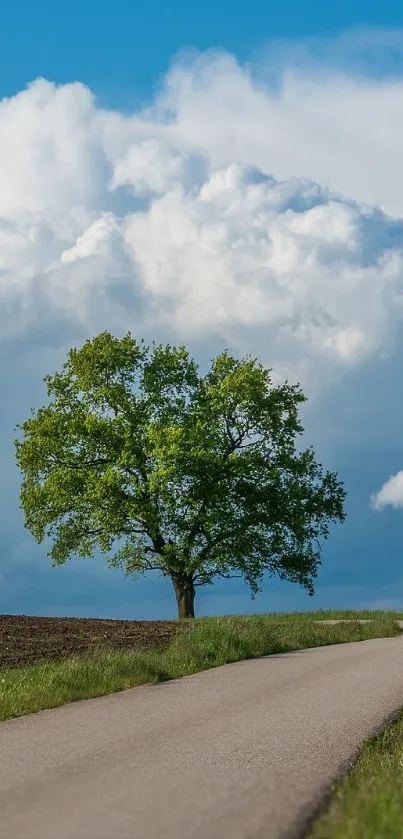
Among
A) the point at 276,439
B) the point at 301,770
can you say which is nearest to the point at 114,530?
the point at 276,439

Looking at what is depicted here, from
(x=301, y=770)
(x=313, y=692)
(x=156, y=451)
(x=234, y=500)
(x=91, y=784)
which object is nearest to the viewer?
(x=91, y=784)

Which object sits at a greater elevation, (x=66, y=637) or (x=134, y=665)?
(x=66, y=637)

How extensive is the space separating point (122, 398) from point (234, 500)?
657 centimetres

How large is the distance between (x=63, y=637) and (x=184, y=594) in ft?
55.7

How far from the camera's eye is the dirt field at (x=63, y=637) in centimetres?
2188

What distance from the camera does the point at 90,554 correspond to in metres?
43.0

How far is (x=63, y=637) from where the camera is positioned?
2595cm

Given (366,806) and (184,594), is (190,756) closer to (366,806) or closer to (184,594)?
(366,806)

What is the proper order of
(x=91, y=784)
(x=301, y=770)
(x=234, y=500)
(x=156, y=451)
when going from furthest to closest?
1. (x=234, y=500)
2. (x=156, y=451)
3. (x=301, y=770)
4. (x=91, y=784)

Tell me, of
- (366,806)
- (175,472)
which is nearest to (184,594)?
(175,472)

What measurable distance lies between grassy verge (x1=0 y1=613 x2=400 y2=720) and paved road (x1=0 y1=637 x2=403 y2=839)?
478mm

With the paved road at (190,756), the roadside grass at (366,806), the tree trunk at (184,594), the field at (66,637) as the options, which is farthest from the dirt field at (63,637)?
the roadside grass at (366,806)

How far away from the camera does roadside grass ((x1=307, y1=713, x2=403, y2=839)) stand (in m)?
6.41

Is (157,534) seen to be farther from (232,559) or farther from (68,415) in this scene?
(68,415)
